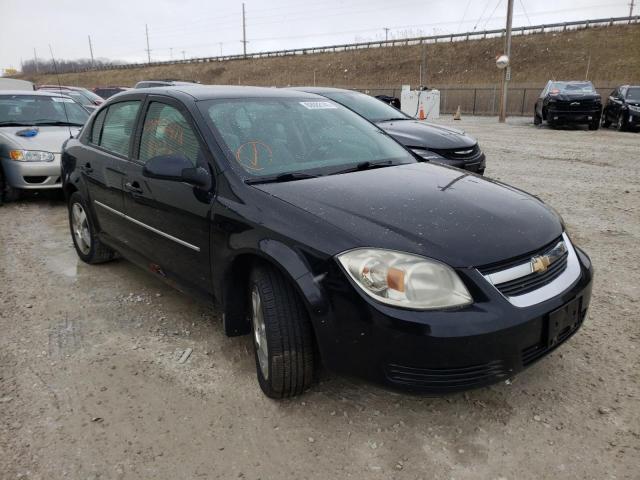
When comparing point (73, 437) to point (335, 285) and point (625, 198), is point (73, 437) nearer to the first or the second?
point (335, 285)

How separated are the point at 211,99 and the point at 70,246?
10.0 ft

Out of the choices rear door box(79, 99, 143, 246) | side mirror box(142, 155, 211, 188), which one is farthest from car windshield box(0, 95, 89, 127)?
side mirror box(142, 155, 211, 188)

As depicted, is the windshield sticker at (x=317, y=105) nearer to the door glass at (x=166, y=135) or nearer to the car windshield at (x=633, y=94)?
the door glass at (x=166, y=135)

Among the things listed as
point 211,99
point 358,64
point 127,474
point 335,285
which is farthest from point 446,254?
point 358,64

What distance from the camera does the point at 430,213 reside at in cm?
243

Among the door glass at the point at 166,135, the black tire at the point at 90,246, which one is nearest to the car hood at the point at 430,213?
the door glass at the point at 166,135

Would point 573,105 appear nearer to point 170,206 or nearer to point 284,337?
point 170,206

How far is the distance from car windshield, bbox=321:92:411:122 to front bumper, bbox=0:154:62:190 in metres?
4.10

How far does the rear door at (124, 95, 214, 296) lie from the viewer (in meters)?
2.89

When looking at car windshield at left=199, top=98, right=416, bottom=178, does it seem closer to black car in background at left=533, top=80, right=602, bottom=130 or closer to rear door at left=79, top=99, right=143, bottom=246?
rear door at left=79, top=99, right=143, bottom=246

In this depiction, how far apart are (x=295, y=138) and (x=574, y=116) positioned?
15.4 meters

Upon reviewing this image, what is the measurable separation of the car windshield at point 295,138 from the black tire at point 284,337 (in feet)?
2.22

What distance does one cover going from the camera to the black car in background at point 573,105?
15.5 metres

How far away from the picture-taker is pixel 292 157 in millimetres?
3023
